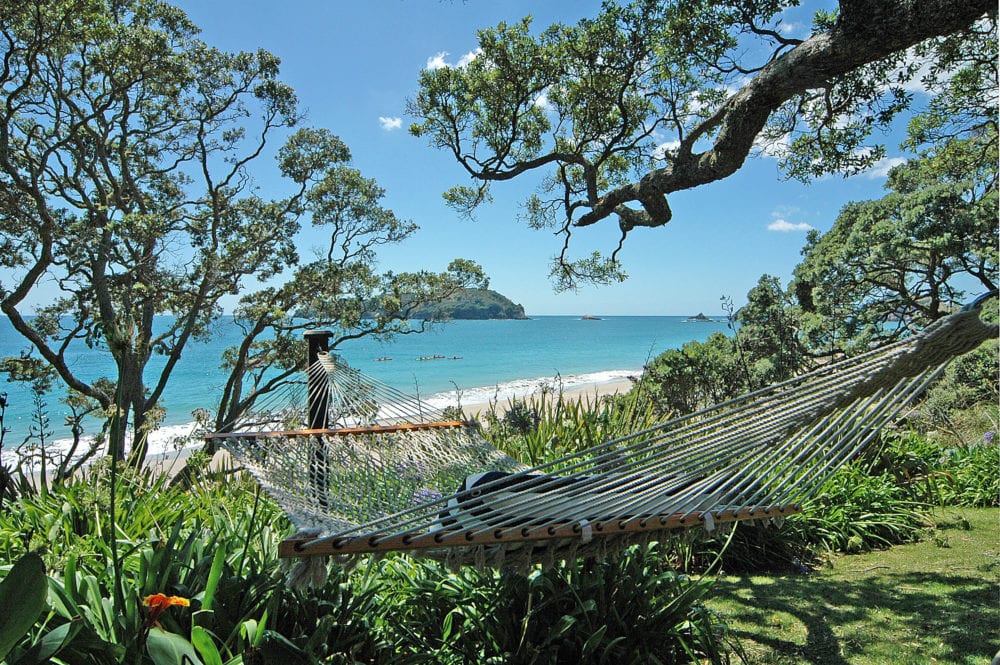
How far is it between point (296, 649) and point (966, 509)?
10.9ft

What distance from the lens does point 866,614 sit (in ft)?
5.95

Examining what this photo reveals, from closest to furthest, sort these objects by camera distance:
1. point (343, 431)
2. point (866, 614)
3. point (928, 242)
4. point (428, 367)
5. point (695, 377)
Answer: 1. point (866, 614)
2. point (343, 431)
3. point (928, 242)
4. point (695, 377)
5. point (428, 367)

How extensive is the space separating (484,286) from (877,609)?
22.0 feet

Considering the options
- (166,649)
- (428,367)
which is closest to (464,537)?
(166,649)

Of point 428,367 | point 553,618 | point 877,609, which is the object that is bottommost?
point 877,609

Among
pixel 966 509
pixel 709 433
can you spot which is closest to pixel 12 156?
pixel 709 433

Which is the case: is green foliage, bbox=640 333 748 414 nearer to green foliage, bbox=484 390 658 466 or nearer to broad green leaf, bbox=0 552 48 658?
green foliage, bbox=484 390 658 466

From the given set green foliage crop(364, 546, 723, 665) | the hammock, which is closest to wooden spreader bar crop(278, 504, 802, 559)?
the hammock

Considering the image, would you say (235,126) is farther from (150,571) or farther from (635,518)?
(635,518)

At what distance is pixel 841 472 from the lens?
300 cm

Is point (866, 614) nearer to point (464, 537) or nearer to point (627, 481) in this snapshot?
point (627, 481)

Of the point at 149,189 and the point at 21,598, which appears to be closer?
the point at 21,598

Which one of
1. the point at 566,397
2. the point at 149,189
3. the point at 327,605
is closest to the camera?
the point at 327,605

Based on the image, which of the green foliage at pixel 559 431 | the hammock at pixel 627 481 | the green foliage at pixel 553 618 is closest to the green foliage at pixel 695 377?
the green foliage at pixel 559 431
